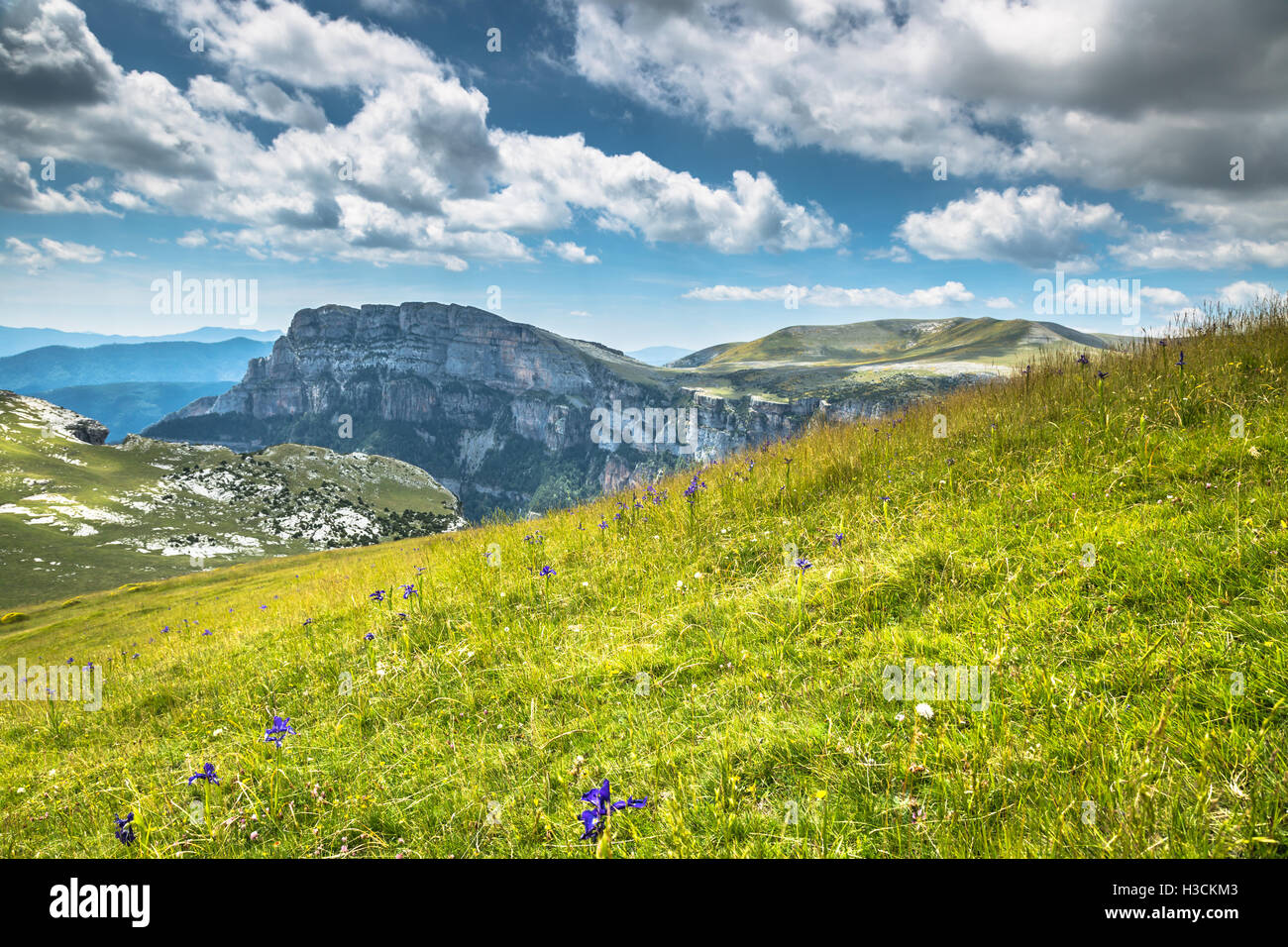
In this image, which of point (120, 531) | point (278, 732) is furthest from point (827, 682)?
point (120, 531)

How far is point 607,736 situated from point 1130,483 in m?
6.02

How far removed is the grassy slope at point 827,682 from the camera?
2549 mm

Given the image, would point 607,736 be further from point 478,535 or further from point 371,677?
point 478,535

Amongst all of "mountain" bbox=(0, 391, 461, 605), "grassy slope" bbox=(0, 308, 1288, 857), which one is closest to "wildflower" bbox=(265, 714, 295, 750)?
"grassy slope" bbox=(0, 308, 1288, 857)

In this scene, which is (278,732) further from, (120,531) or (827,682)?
(120,531)

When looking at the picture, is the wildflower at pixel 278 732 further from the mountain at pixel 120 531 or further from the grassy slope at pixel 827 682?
the mountain at pixel 120 531

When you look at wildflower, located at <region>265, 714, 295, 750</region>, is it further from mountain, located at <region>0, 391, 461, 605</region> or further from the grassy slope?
mountain, located at <region>0, 391, 461, 605</region>

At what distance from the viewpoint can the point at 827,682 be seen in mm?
3797

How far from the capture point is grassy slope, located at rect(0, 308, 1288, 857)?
2549 millimetres

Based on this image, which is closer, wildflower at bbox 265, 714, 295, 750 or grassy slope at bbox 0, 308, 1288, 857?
grassy slope at bbox 0, 308, 1288, 857

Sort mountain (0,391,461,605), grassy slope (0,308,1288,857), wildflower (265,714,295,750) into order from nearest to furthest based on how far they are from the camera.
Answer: grassy slope (0,308,1288,857), wildflower (265,714,295,750), mountain (0,391,461,605)

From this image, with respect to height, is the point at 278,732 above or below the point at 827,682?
below

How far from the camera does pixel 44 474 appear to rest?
633ft

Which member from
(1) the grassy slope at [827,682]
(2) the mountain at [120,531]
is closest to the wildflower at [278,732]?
(1) the grassy slope at [827,682]
